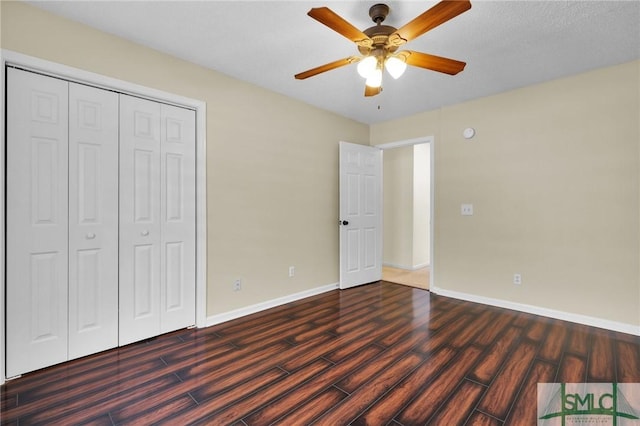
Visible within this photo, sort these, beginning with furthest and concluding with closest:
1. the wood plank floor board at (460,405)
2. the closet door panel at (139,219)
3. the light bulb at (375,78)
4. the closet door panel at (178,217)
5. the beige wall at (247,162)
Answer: the closet door panel at (178,217)
the closet door panel at (139,219)
the beige wall at (247,162)
the light bulb at (375,78)
the wood plank floor board at (460,405)

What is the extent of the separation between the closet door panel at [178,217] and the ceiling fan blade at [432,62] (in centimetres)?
194

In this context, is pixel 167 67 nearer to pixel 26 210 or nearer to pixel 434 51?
pixel 26 210

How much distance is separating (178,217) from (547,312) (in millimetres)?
3763

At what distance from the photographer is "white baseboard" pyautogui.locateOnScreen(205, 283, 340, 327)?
2.92 m

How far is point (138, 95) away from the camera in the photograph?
2475 millimetres

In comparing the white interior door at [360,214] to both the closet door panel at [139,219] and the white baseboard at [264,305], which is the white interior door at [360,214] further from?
the closet door panel at [139,219]

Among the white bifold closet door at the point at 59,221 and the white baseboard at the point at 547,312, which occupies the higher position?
the white bifold closet door at the point at 59,221

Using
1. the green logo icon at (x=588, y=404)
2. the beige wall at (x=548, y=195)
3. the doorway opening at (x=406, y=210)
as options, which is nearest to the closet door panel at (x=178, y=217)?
the green logo icon at (x=588, y=404)

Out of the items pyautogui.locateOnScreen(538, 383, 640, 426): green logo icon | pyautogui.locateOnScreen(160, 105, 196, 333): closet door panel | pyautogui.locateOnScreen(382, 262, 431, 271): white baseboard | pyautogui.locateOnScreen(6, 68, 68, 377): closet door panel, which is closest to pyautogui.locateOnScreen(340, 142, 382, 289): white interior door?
pyautogui.locateOnScreen(382, 262, 431, 271): white baseboard

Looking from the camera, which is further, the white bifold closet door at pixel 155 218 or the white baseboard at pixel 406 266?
the white baseboard at pixel 406 266

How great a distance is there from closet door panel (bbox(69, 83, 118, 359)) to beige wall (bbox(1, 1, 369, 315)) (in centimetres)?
31

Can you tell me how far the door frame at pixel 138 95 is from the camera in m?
1.90

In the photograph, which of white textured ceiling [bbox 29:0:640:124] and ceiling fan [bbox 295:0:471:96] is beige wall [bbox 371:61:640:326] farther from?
ceiling fan [bbox 295:0:471:96]

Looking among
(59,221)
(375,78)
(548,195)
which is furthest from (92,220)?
(548,195)
